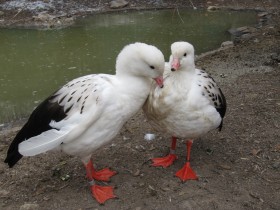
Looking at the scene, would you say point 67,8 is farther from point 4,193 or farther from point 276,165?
point 276,165

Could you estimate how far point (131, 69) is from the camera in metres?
3.54

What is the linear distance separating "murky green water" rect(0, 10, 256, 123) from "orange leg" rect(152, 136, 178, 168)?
255cm

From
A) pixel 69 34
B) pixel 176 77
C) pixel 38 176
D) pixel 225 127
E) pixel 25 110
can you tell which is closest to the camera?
pixel 176 77

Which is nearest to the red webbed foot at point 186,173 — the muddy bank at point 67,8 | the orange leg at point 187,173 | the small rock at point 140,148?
the orange leg at point 187,173

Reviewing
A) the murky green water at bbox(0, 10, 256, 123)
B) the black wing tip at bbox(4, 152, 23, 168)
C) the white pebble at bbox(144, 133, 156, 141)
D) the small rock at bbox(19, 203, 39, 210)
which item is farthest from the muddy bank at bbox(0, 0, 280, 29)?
the small rock at bbox(19, 203, 39, 210)

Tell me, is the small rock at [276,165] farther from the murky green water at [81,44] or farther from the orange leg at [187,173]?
the murky green water at [81,44]

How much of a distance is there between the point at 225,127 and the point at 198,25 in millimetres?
5918

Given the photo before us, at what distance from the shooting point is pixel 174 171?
14.0ft

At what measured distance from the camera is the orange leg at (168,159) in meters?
4.35

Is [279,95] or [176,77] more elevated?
[176,77]

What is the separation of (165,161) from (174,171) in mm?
170

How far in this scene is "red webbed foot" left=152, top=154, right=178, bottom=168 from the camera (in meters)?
4.35

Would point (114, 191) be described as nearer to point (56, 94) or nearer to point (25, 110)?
point (56, 94)

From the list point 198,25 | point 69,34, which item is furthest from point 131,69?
point 198,25
